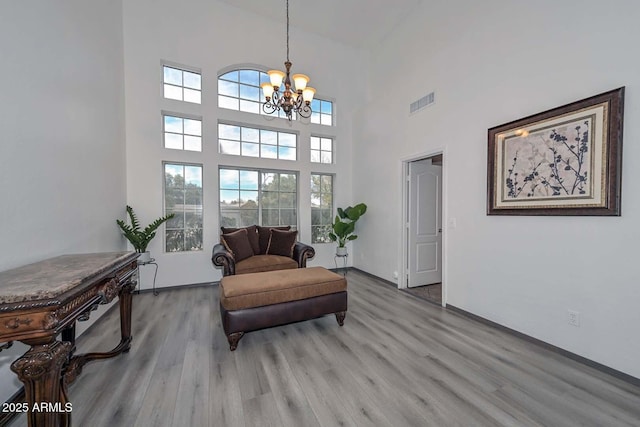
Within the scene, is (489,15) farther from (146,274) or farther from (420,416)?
(146,274)

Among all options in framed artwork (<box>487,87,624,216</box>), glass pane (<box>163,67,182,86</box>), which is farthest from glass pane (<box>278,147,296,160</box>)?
framed artwork (<box>487,87,624,216</box>)

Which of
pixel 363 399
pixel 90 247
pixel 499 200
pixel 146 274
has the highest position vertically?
pixel 499 200

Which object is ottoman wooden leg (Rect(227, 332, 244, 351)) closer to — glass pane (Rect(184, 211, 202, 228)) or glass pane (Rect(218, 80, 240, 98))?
glass pane (Rect(184, 211, 202, 228))

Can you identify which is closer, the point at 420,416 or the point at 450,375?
the point at 420,416

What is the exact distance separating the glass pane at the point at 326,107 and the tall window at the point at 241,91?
0.94 meters

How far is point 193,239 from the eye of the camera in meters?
4.37

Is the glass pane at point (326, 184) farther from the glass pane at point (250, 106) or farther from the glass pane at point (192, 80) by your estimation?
the glass pane at point (192, 80)

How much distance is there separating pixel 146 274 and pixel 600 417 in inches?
202

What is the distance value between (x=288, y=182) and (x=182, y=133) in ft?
6.67

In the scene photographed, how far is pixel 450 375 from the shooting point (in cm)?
197

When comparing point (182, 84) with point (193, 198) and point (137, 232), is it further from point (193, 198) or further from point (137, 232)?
point (137, 232)

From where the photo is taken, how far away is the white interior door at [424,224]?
13.6ft

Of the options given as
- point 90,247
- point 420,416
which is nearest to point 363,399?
point 420,416

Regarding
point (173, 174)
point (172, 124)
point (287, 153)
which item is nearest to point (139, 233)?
point (173, 174)
